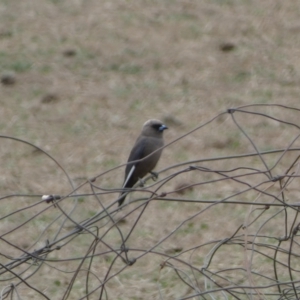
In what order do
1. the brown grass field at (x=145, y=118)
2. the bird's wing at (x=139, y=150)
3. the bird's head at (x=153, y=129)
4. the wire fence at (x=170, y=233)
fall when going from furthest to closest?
the bird's head at (x=153, y=129), the bird's wing at (x=139, y=150), the brown grass field at (x=145, y=118), the wire fence at (x=170, y=233)

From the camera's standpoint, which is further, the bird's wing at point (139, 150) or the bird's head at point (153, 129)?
the bird's head at point (153, 129)

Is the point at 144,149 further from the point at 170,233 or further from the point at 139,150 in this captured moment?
the point at 170,233

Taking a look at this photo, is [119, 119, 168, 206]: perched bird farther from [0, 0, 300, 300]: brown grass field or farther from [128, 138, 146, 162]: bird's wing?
[0, 0, 300, 300]: brown grass field

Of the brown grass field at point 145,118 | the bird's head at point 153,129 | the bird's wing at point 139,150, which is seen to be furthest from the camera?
the bird's head at point 153,129

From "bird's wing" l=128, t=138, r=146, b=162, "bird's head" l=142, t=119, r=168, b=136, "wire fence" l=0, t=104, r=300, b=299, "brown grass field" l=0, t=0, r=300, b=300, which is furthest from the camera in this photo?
"bird's head" l=142, t=119, r=168, b=136

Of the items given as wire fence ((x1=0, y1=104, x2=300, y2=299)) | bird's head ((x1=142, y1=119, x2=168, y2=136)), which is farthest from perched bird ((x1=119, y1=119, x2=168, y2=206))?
wire fence ((x1=0, y1=104, x2=300, y2=299))

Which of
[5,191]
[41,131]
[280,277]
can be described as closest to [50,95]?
[41,131]

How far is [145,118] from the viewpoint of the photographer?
906cm

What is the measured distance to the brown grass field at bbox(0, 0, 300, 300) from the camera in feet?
21.6

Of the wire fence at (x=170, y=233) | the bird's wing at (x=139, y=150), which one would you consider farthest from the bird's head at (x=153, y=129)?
the wire fence at (x=170, y=233)

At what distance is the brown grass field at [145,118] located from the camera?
6.57 m

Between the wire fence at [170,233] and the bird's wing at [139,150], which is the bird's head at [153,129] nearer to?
the bird's wing at [139,150]

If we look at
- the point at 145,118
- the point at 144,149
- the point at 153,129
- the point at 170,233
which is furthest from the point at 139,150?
the point at 145,118

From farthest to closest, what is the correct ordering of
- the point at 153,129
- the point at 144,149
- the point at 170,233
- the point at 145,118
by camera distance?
the point at 145,118
the point at 153,129
the point at 144,149
the point at 170,233
